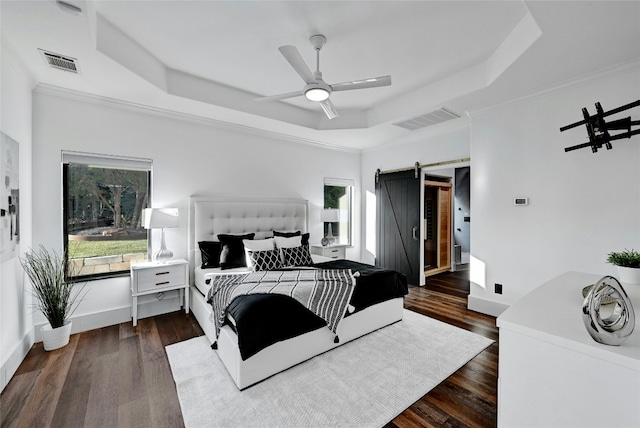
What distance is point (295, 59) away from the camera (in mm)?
2168

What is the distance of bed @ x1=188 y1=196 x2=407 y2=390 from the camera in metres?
2.14

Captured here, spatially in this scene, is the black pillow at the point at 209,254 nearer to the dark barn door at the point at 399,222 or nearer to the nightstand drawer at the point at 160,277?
the nightstand drawer at the point at 160,277

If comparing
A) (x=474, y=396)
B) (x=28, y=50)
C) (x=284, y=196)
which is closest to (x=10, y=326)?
(x=28, y=50)

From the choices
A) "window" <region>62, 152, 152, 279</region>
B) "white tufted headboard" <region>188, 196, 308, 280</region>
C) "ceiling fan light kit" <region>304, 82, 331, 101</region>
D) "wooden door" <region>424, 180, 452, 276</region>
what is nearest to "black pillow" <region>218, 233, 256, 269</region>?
"white tufted headboard" <region>188, 196, 308, 280</region>

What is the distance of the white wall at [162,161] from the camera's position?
117 inches

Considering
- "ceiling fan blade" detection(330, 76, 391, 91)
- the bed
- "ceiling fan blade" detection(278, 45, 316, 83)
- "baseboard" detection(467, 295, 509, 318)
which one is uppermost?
"ceiling fan blade" detection(278, 45, 316, 83)

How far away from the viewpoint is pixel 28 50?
229cm

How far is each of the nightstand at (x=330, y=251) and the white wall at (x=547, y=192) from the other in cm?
220

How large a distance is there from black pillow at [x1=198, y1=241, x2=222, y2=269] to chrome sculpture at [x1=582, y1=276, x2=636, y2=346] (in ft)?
11.8

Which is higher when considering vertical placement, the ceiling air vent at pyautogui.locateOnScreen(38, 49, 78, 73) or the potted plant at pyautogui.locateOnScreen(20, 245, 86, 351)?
the ceiling air vent at pyautogui.locateOnScreen(38, 49, 78, 73)

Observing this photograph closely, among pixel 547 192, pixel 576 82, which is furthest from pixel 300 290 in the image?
pixel 576 82

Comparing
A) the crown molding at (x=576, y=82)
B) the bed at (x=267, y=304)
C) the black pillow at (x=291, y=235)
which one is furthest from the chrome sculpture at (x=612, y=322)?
the black pillow at (x=291, y=235)

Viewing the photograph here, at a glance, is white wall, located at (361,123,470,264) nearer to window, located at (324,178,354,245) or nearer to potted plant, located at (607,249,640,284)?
window, located at (324,178,354,245)

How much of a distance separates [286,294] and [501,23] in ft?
9.68
